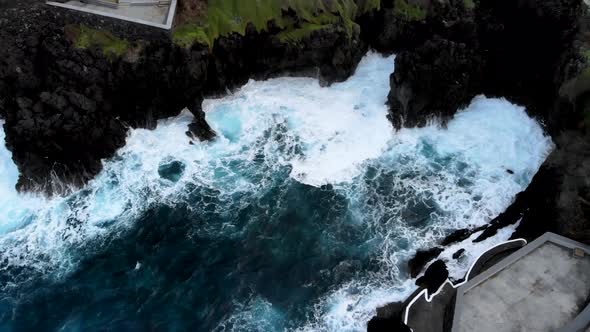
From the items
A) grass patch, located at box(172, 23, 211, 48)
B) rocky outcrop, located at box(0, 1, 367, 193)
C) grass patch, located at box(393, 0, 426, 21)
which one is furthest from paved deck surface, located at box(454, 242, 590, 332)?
grass patch, located at box(172, 23, 211, 48)

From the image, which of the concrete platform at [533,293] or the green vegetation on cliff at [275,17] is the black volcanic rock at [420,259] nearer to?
the concrete platform at [533,293]

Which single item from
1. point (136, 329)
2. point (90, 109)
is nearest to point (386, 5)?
point (90, 109)

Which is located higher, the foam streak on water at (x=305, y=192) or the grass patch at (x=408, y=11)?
the grass patch at (x=408, y=11)

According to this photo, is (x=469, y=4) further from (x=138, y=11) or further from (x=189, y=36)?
(x=138, y=11)

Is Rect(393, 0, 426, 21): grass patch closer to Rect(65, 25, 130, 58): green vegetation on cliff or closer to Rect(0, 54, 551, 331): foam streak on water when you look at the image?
Rect(0, 54, 551, 331): foam streak on water

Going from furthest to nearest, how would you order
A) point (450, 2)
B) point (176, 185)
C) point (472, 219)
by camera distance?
point (450, 2), point (176, 185), point (472, 219)

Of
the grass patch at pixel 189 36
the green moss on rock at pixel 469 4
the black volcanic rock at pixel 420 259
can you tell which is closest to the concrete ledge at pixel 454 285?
the black volcanic rock at pixel 420 259

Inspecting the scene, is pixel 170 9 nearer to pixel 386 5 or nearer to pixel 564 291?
pixel 386 5
